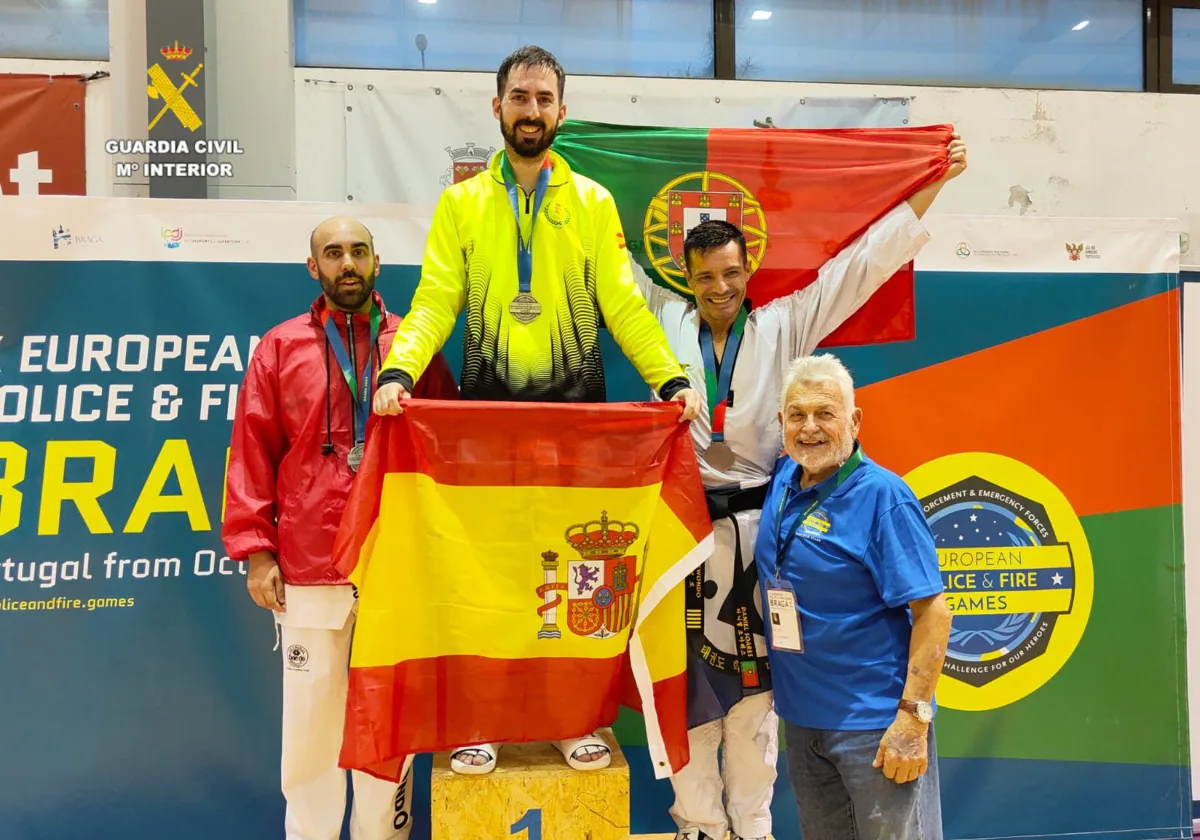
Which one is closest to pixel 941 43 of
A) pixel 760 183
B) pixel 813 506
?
pixel 760 183

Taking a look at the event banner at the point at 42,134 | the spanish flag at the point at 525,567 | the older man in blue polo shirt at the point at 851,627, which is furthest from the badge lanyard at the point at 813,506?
the event banner at the point at 42,134

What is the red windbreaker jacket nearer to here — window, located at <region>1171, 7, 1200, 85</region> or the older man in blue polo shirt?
the older man in blue polo shirt

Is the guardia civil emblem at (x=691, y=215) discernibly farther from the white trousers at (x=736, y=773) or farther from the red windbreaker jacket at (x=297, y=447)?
the white trousers at (x=736, y=773)

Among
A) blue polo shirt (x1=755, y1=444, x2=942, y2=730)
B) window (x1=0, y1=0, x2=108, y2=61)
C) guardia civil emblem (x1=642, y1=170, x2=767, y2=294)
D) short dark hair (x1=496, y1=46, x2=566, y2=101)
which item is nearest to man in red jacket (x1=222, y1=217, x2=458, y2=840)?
short dark hair (x1=496, y1=46, x2=566, y2=101)

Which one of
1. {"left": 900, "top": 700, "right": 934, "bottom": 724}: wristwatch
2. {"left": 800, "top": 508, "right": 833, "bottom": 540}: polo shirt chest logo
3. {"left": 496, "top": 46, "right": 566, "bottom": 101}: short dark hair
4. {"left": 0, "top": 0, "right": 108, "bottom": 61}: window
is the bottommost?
{"left": 900, "top": 700, "right": 934, "bottom": 724}: wristwatch

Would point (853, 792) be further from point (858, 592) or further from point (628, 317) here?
point (628, 317)

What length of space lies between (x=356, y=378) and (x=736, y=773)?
1.58 meters

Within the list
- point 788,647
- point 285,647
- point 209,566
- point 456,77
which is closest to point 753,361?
point 788,647

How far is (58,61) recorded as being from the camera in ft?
12.5

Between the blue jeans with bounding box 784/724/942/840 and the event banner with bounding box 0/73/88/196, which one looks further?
the event banner with bounding box 0/73/88/196

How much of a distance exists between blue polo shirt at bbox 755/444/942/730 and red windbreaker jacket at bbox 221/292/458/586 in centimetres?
121

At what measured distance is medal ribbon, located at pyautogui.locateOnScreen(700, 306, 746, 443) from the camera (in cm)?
234

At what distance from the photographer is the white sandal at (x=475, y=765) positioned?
218cm

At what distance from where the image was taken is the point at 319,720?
7.63ft
